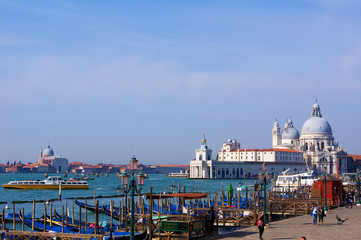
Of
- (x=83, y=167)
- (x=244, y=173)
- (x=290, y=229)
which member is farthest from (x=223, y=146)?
(x=290, y=229)

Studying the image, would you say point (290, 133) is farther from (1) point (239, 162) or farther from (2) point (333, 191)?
(2) point (333, 191)

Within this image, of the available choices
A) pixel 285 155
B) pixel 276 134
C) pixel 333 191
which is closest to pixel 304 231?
pixel 333 191

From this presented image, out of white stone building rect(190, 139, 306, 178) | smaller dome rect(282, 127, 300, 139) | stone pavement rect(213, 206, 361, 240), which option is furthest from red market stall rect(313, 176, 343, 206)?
smaller dome rect(282, 127, 300, 139)

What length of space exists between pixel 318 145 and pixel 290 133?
9110mm

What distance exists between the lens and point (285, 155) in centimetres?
12106

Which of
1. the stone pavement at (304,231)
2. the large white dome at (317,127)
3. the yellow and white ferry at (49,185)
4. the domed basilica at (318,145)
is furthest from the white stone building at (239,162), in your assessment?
the stone pavement at (304,231)

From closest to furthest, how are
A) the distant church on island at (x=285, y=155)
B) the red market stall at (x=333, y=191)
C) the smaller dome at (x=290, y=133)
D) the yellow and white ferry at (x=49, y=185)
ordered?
the red market stall at (x=333, y=191)
the yellow and white ferry at (x=49, y=185)
the distant church on island at (x=285, y=155)
the smaller dome at (x=290, y=133)

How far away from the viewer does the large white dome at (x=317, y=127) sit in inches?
4993

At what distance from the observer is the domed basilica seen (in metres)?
124

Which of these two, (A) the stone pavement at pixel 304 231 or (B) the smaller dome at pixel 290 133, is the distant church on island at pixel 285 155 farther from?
(A) the stone pavement at pixel 304 231

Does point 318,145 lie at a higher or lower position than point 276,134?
lower

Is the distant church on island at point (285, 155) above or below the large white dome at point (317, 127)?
below

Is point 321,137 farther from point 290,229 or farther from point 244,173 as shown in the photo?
point 290,229

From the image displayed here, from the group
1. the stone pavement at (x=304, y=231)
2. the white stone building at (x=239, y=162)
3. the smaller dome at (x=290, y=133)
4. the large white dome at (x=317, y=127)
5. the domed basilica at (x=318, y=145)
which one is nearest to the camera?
the stone pavement at (x=304, y=231)
